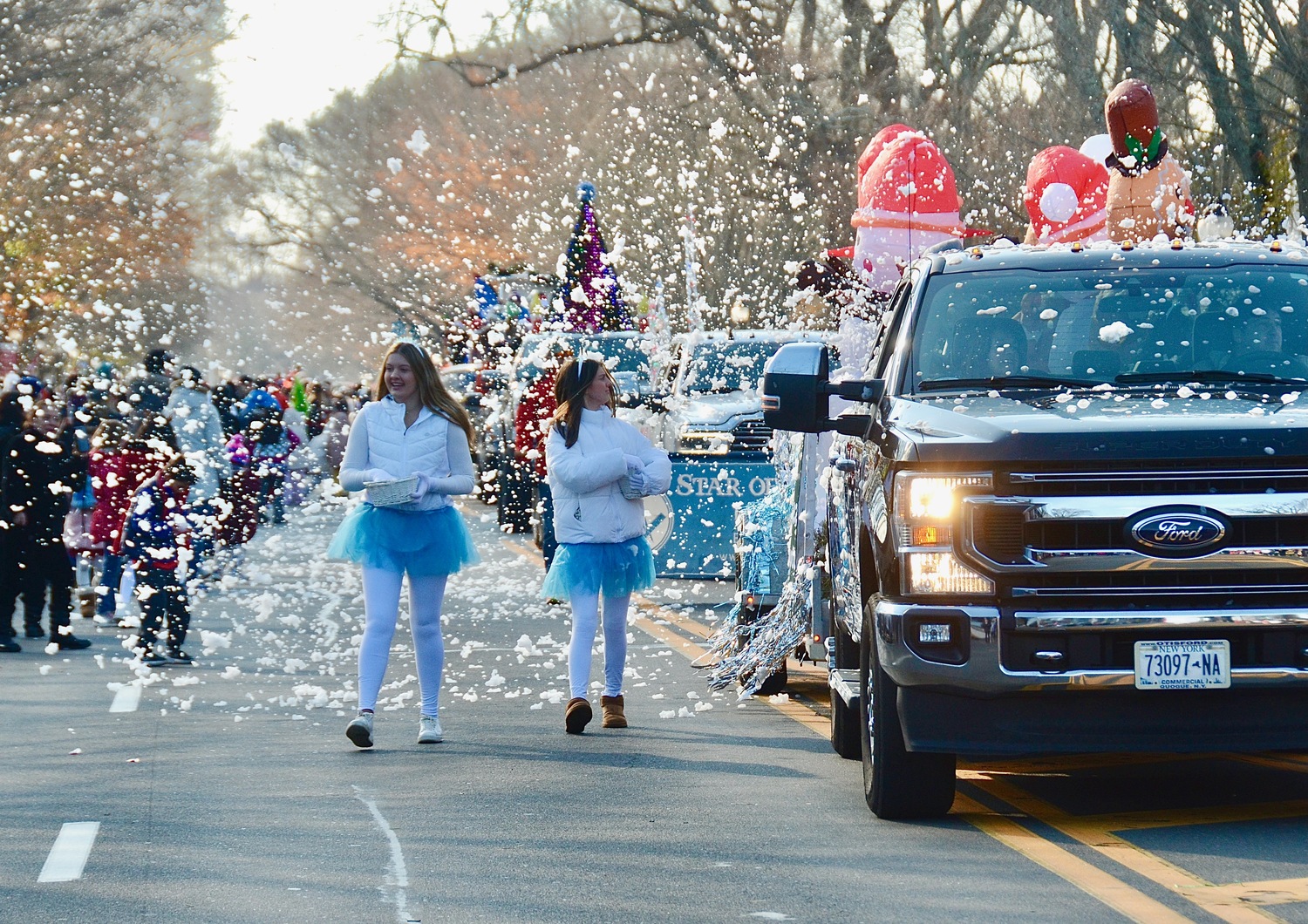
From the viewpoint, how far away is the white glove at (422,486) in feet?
35.5

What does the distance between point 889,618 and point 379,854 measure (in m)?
1.95

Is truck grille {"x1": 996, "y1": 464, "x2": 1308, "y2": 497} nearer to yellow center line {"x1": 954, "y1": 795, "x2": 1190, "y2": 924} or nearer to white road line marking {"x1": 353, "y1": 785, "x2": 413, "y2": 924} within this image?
yellow center line {"x1": 954, "y1": 795, "x2": 1190, "y2": 924}

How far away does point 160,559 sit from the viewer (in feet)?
51.0

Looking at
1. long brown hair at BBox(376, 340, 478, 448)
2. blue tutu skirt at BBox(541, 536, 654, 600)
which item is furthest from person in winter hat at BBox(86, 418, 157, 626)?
blue tutu skirt at BBox(541, 536, 654, 600)

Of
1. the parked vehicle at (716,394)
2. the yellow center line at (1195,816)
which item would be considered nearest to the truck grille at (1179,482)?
the yellow center line at (1195,816)

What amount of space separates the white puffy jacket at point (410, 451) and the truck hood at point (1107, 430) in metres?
3.54

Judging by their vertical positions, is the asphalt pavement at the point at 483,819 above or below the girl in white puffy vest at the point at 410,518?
below

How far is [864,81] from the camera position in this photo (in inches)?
1398

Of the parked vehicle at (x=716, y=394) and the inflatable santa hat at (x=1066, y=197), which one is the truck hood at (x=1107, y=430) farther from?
the parked vehicle at (x=716, y=394)

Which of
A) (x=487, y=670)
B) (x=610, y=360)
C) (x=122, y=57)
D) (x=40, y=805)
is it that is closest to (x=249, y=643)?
(x=487, y=670)

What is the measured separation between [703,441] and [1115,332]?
10863 millimetres

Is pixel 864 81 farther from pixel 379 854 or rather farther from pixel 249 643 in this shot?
pixel 379 854

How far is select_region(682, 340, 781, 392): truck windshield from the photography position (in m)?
21.0

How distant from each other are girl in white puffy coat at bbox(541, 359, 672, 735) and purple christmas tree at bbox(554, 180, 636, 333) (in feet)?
46.6
